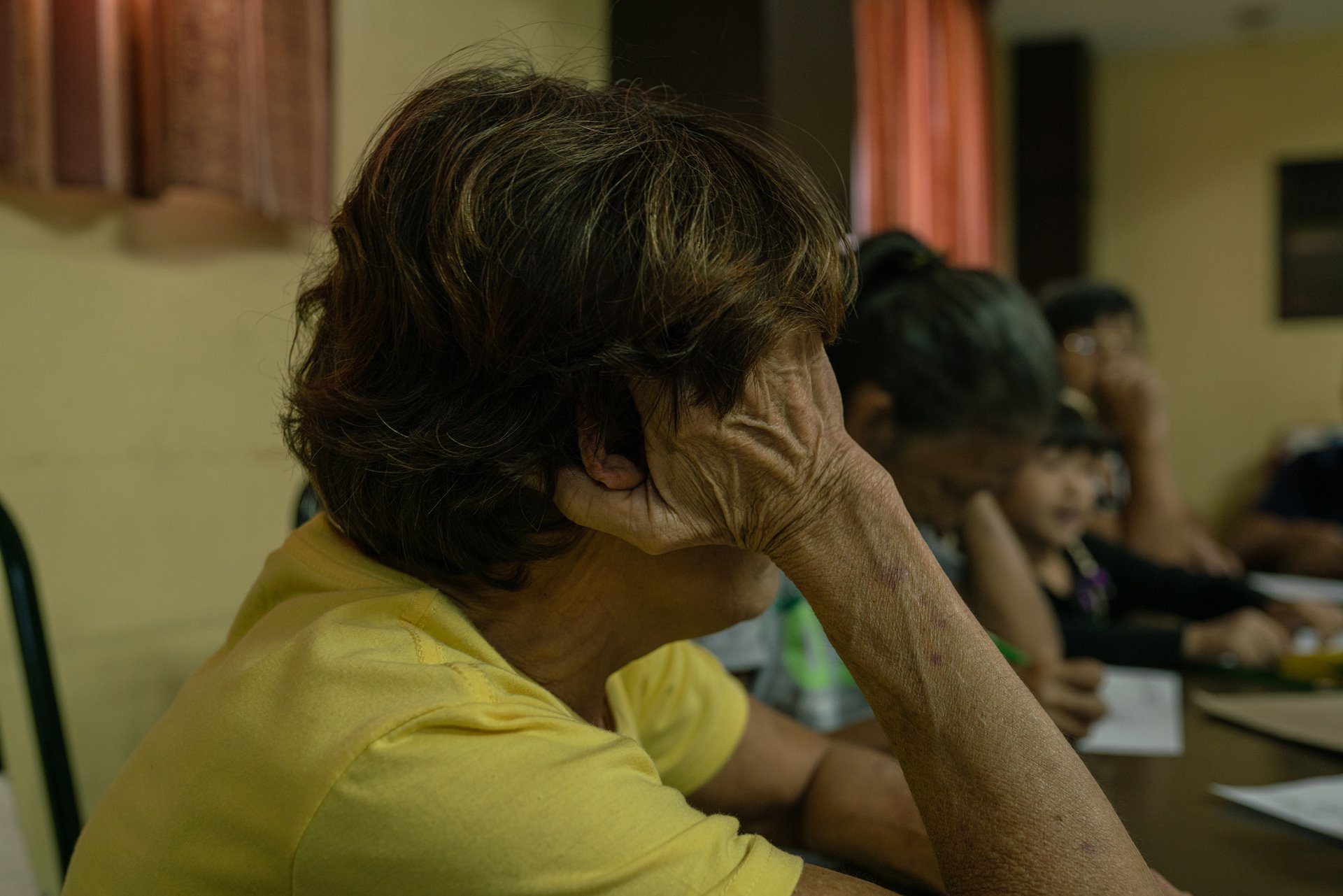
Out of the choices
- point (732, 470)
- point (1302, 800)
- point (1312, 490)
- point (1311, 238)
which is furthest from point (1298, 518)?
point (732, 470)

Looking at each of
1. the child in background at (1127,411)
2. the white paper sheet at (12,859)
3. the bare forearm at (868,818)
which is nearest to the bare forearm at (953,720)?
the bare forearm at (868,818)

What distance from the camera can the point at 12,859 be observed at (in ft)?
2.69

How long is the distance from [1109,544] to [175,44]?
2.10 m

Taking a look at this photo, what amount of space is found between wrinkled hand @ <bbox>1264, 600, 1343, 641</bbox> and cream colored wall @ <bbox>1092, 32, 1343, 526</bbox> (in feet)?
12.9

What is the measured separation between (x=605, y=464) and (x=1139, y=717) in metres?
1.05

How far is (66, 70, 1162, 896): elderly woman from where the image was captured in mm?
526

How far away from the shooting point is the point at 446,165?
605mm

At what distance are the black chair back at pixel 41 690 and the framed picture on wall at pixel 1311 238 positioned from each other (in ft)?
19.1

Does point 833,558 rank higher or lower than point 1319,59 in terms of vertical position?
lower

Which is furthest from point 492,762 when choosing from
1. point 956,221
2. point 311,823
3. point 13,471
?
point 956,221

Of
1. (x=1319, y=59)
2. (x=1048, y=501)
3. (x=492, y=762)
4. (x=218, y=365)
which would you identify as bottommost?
(x=1048, y=501)


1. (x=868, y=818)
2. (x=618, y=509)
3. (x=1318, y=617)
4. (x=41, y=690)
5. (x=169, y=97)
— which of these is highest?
(x=169, y=97)

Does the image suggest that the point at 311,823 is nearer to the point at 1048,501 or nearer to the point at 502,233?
the point at 502,233

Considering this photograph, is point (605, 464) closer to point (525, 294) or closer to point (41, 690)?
point (525, 294)
